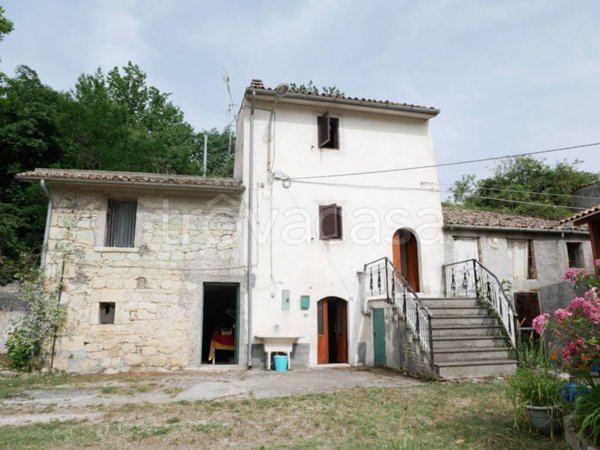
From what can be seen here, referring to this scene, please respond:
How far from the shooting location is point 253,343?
10586 millimetres

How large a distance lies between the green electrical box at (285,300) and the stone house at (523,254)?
4.75 m

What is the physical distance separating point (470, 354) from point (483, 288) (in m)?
2.36

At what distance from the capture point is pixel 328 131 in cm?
1204

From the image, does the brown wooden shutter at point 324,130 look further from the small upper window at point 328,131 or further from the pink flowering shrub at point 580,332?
the pink flowering shrub at point 580,332

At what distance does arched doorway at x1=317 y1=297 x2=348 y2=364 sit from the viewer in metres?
11.3

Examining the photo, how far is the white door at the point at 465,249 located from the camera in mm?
12438

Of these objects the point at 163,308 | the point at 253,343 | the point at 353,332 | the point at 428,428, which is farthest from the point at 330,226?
the point at 428,428

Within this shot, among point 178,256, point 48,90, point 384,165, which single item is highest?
point 48,90

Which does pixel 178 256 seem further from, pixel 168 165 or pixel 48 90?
pixel 48 90

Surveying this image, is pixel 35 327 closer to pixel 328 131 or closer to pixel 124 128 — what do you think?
pixel 328 131

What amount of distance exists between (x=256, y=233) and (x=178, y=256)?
2.09 meters

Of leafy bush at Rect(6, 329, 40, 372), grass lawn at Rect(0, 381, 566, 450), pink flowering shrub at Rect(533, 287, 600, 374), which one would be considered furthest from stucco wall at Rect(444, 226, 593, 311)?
leafy bush at Rect(6, 329, 40, 372)

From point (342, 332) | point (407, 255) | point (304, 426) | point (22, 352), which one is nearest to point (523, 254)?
point (407, 255)

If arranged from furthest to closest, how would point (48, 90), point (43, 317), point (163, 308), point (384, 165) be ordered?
point (48, 90)
point (384, 165)
point (163, 308)
point (43, 317)
